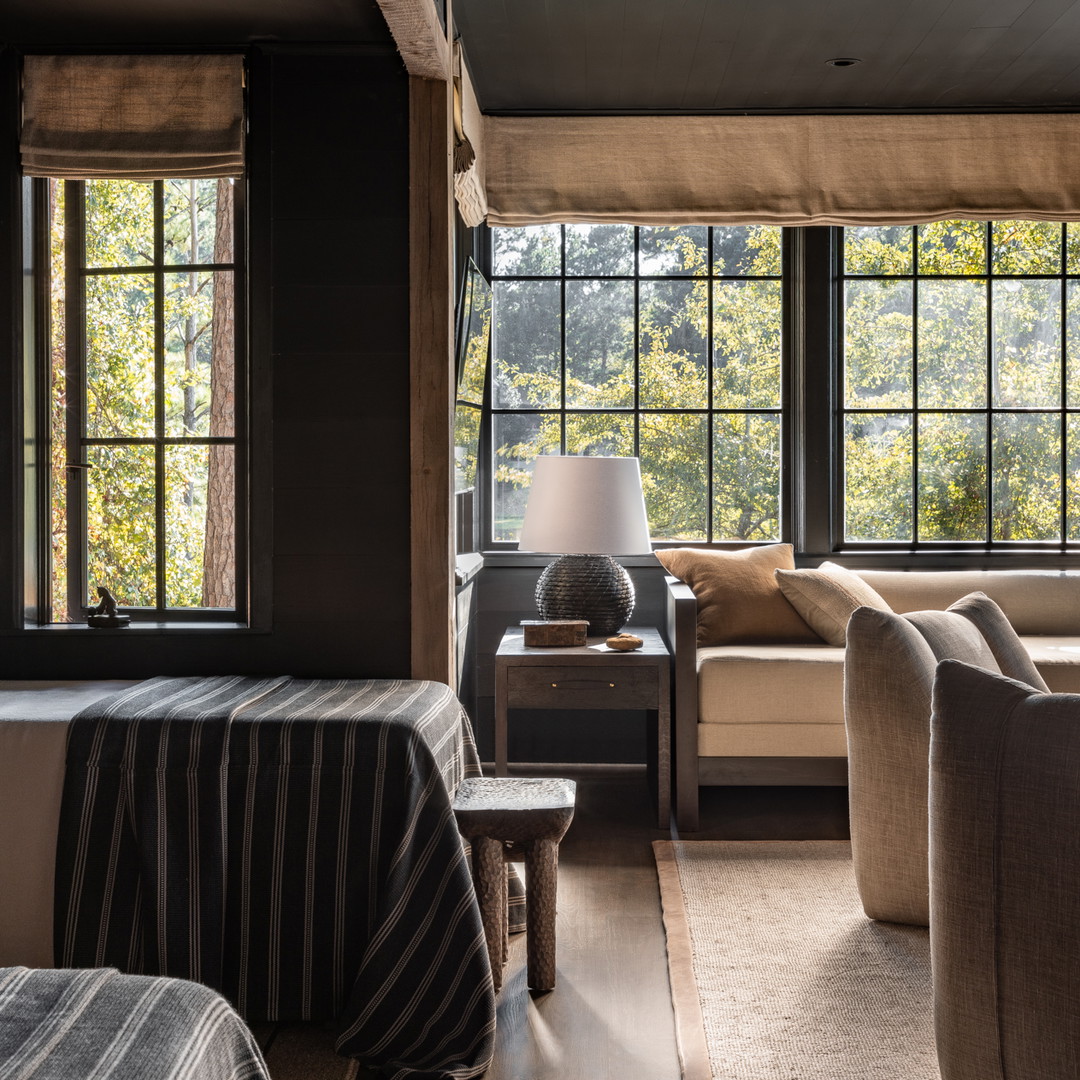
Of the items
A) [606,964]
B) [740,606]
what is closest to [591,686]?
[740,606]

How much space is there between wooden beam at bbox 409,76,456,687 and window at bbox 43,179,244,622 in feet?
1.74

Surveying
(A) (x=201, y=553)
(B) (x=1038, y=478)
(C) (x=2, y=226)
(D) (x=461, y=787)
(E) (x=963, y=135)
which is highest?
(E) (x=963, y=135)

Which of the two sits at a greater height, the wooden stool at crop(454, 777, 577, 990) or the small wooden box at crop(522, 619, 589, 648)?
the small wooden box at crop(522, 619, 589, 648)

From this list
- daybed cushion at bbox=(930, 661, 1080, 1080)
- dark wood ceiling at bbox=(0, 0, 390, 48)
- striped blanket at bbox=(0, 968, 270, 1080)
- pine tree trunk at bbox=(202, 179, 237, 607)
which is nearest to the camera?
striped blanket at bbox=(0, 968, 270, 1080)

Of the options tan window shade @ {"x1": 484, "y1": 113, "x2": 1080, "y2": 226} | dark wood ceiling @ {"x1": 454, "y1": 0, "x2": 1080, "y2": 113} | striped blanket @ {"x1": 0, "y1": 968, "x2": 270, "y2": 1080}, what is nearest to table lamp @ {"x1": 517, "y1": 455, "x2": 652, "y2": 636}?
tan window shade @ {"x1": 484, "y1": 113, "x2": 1080, "y2": 226}

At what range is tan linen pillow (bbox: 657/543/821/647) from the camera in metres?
4.03

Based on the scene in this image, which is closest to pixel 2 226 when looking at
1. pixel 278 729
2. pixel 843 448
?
pixel 278 729

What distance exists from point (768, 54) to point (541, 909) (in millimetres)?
3003

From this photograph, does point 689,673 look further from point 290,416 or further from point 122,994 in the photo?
point 122,994

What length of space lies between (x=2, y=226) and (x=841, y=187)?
121 inches

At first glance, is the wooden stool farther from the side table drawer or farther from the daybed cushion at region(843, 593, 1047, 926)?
the side table drawer

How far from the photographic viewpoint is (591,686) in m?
3.58

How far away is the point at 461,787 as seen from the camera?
2.52 meters

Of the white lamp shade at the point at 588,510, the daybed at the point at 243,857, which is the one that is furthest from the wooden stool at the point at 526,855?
the white lamp shade at the point at 588,510
